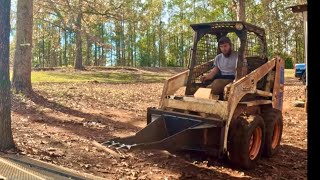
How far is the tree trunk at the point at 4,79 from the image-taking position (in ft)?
16.7

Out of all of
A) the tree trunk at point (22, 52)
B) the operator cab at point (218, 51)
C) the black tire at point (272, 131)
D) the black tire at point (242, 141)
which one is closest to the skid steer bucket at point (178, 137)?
the black tire at point (242, 141)

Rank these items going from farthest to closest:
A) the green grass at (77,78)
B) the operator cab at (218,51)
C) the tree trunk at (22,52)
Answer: the green grass at (77,78) → the tree trunk at (22,52) → the operator cab at (218,51)

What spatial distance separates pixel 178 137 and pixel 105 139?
6.74 feet

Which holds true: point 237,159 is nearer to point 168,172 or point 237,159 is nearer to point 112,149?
point 168,172

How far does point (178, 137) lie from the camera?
215 inches

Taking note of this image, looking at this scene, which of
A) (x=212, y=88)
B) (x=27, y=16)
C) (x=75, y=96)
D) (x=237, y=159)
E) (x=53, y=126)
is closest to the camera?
(x=237, y=159)

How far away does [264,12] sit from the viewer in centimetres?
3681

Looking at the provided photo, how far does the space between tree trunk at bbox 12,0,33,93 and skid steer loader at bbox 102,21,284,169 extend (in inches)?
262

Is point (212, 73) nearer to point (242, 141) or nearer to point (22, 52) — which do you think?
point (242, 141)

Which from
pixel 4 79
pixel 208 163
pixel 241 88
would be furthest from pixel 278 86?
pixel 4 79

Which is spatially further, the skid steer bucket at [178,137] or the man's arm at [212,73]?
the man's arm at [212,73]

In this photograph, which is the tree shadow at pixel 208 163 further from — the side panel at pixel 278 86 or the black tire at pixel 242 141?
the side panel at pixel 278 86
